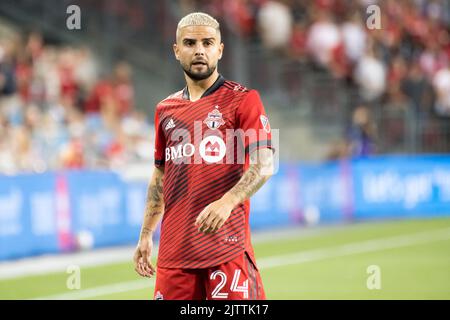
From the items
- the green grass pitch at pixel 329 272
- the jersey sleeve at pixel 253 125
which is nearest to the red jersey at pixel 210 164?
the jersey sleeve at pixel 253 125

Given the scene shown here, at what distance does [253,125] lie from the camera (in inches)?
229

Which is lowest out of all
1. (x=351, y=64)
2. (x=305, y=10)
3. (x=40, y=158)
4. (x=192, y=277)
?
(x=192, y=277)

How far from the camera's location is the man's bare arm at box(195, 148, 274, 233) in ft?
18.3

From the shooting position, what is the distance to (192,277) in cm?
600

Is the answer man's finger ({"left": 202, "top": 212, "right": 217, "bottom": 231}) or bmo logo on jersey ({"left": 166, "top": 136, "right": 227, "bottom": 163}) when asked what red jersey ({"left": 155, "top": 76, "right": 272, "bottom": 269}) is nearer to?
bmo logo on jersey ({"left": 166, "top": 136, "right": 227, "bottom": 163})

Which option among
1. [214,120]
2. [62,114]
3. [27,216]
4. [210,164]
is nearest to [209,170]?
[210,164]

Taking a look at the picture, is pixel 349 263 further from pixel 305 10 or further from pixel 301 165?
pixel 305 10

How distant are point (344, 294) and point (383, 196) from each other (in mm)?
10952

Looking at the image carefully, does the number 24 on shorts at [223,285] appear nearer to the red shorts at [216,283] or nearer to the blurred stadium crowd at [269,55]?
the red shorts at [216,283]

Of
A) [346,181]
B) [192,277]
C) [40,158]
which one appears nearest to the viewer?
[192,277]

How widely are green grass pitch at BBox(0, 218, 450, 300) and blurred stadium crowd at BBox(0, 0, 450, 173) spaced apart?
10.7 ft

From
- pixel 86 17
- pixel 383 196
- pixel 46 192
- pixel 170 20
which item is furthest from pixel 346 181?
pixel 46 192

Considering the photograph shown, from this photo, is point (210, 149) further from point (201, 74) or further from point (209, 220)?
point (209, 220)

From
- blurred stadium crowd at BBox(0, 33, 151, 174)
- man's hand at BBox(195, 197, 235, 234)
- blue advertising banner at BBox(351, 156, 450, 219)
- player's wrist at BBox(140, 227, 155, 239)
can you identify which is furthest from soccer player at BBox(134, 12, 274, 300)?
blue advertising banner at BBox(351, 156, 450, 219)
